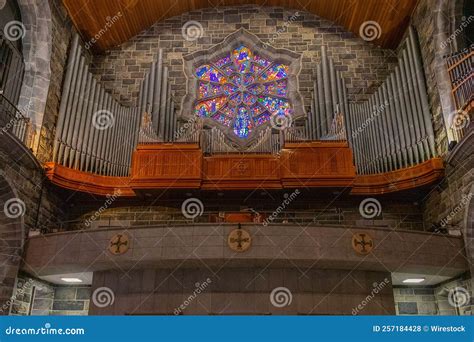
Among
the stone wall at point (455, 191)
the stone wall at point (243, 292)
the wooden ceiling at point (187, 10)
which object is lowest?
the stone wall at point (243, 292)

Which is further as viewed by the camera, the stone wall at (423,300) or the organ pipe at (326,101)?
the organ pipe at (326,101)

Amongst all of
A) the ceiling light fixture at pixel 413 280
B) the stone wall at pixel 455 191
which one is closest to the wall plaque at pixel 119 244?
the ceiling light fixture at pixel 413 280

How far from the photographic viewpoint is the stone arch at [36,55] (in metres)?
11.9

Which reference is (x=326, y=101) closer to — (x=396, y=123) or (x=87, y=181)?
(x=396, y=123)

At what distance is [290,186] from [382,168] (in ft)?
9.09

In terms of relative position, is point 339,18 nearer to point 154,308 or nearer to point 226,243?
point 226,243

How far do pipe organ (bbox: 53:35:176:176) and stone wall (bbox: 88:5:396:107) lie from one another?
1094 millimetres

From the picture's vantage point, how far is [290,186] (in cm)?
1198

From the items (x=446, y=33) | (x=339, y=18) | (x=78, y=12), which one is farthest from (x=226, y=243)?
(x=339, y=18)

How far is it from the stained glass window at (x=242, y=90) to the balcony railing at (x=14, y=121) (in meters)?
5.86

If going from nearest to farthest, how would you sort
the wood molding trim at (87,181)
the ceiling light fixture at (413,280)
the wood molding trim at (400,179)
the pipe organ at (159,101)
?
the ceiling light fixture at (413,280) → the wood molding trim at (400,179) → the wood molding trim at (87,181) → the pipe organ at (159,101)

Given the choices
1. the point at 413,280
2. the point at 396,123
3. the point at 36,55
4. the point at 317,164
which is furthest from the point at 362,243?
the point at 36,55

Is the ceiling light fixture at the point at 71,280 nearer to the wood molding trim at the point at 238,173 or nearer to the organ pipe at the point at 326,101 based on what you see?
the wood molding trim at the point at 238,173

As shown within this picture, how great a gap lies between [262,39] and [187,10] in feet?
10.6
